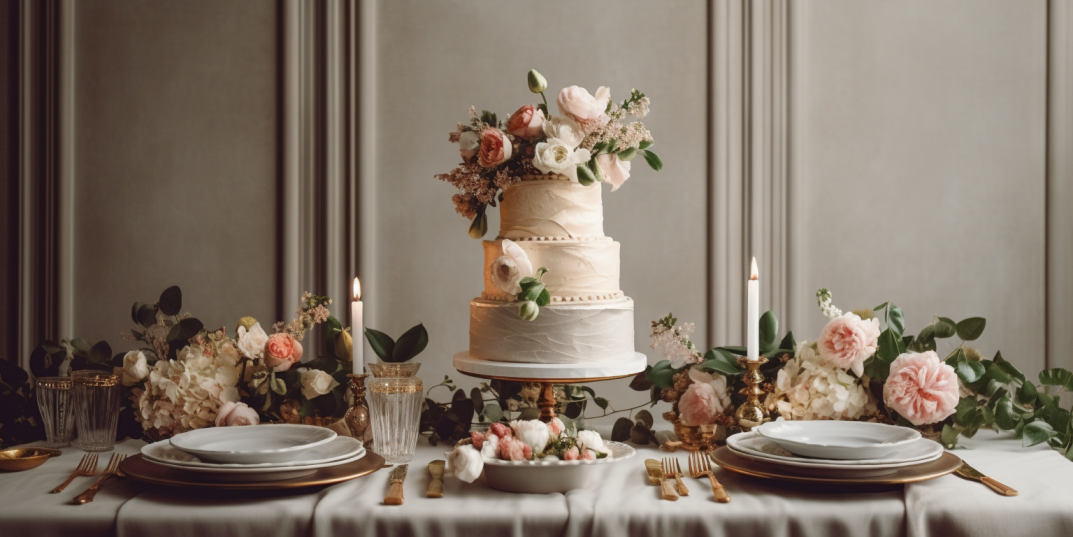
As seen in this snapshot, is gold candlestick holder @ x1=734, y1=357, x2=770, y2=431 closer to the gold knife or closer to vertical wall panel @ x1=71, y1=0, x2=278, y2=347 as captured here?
the gold knife

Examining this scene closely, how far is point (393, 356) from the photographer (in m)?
2.20

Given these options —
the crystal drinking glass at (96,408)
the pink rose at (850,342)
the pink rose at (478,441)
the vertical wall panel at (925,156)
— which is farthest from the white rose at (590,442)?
the vertical wall panel at (925,156)

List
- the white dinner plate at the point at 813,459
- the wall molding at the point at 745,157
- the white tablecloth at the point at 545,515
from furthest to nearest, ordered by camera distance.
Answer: the wall molding at the point at 745,157, the white dinner plate at the point at 813,459, the white tablecloth at the point at 545,515

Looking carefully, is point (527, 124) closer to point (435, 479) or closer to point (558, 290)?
point (558, 290)

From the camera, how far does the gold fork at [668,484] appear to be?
1.56 m

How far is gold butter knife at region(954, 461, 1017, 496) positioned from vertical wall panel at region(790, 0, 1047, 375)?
4.86 feet

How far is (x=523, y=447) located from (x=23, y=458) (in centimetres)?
116

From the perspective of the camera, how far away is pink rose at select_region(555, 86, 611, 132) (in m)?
1.94

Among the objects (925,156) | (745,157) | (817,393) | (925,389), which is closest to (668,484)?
→ (817,393)

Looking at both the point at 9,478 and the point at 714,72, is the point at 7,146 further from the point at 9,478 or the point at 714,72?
the point at 714,72

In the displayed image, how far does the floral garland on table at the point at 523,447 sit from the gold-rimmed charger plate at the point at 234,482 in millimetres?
203

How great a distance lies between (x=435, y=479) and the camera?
5.48 feet

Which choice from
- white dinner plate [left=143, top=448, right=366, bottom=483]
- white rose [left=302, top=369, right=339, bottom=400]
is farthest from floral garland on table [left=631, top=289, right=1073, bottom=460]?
white dinner plate [left=143, top=448, right=366, bottom=483]

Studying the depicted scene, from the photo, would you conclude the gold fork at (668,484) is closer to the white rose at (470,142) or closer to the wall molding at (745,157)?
the white rose at (470,142)
